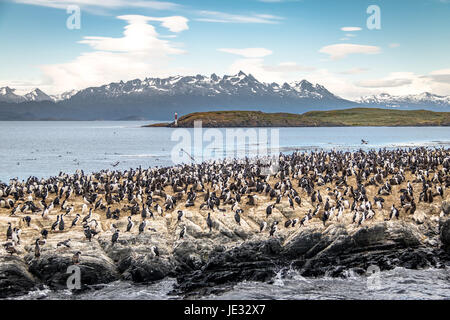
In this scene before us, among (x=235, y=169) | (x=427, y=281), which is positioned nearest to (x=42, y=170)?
(x=235, y=169)

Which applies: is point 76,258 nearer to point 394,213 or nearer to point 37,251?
point 37,251

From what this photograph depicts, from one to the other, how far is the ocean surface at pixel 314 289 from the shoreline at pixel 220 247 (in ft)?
1.82

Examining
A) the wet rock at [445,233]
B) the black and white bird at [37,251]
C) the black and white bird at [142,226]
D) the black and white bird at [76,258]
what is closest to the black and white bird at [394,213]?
the wet rock at [445,233]

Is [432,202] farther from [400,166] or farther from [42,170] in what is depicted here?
[42,170]

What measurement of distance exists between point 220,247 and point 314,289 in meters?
5.59

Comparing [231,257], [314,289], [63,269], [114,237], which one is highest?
[114,237]

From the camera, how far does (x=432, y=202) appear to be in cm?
2998

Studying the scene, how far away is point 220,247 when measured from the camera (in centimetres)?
2448

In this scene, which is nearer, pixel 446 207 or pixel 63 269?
pixel 63 269

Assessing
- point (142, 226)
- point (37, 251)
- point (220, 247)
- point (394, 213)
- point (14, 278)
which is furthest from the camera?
point (394, 213)

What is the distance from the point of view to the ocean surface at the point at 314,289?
67.1 feet

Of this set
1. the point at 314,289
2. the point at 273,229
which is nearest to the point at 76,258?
the point at 273,229

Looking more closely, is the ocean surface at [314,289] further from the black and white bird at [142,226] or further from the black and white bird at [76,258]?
the black and white bird at [142,226]
